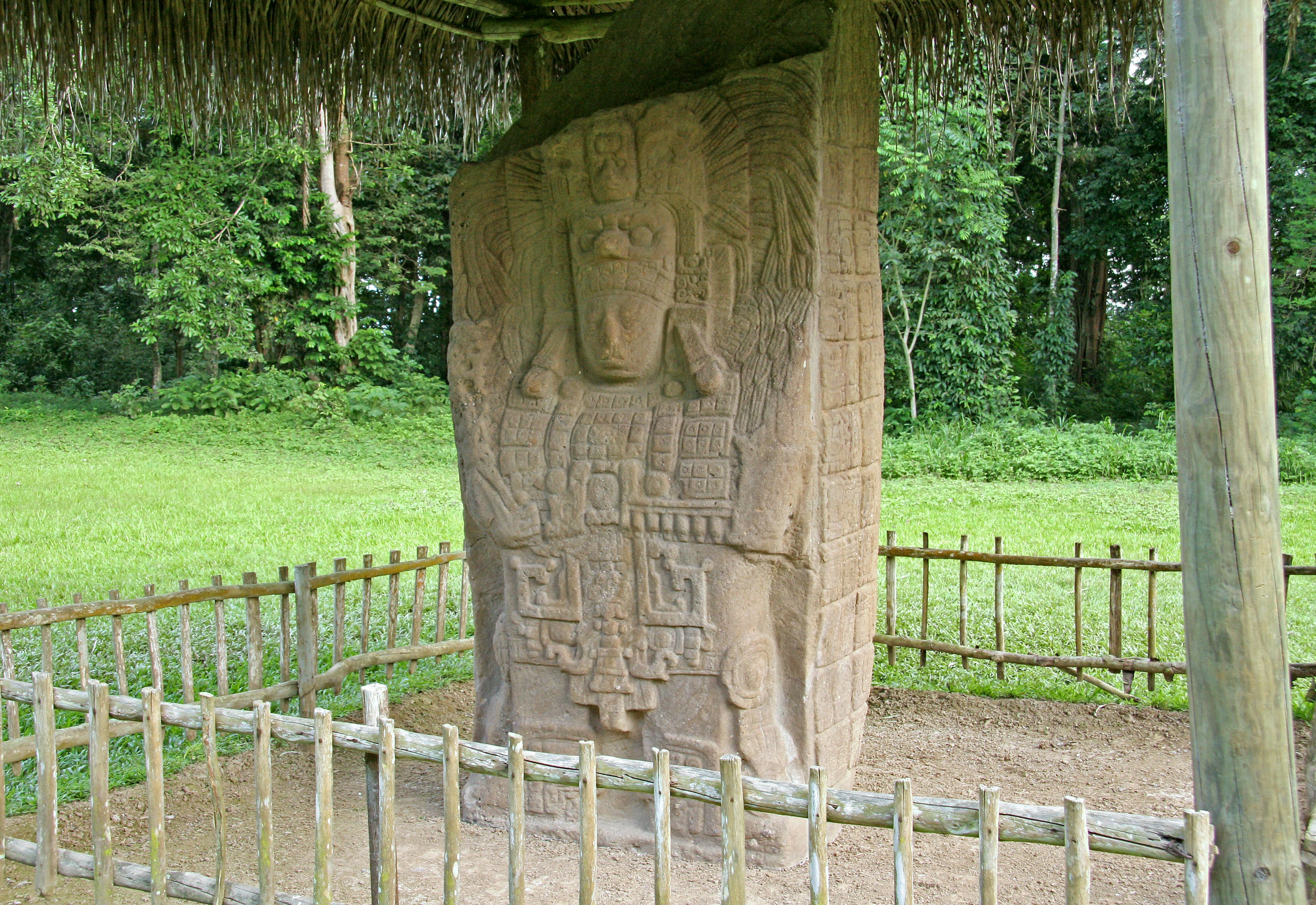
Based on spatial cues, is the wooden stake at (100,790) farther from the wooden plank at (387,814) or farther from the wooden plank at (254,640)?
the wooden plank at (254,640)

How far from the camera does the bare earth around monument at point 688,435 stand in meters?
3.78

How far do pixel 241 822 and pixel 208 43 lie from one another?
337 centimetres

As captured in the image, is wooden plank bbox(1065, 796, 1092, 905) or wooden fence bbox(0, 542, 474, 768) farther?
wooden fence bbox(0, 542, 474, 768)

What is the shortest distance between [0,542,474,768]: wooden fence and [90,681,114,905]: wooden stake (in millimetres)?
739

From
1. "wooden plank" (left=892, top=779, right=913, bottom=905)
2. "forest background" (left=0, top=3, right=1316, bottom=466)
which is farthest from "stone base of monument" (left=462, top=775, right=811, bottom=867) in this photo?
"forest background" (left=0, top=3, right=1316, bottom=466)

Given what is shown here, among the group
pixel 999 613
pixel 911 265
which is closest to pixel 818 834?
pixel 999 613

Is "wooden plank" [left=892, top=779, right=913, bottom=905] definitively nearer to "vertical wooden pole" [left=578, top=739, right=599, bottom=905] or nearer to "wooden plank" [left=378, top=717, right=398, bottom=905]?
Answer: "vertical wooden pole" [left=578, top=739, right=599, bottom=905]

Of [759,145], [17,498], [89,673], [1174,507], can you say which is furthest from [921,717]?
[17,498]

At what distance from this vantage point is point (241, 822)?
13.5 ft

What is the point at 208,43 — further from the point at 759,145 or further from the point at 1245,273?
the point at 1245,273

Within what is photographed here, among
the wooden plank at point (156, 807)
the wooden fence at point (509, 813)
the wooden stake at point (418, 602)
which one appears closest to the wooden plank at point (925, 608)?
the wooden stake at point (418, 602)

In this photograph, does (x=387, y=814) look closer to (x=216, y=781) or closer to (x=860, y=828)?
(x=216, y=781)

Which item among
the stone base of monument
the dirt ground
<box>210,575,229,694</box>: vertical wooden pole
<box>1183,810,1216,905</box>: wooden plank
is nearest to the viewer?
<box>1183,810,1216,905</box>: wooden plank

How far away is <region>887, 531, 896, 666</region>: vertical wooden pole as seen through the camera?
6012 mm
